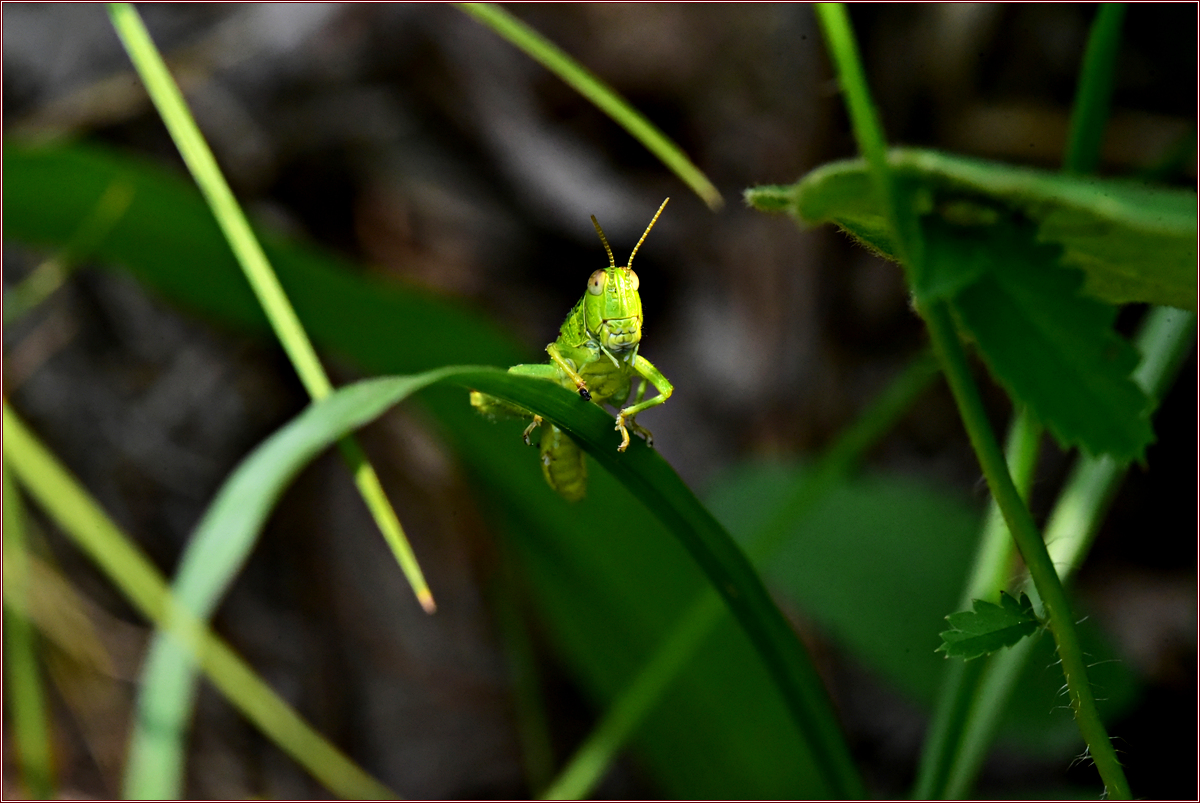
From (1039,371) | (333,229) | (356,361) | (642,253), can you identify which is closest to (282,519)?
(333,229)

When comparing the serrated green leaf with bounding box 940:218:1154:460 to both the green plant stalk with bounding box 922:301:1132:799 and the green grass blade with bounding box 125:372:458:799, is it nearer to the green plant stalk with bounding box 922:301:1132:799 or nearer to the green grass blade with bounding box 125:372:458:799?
the green plant stalk with bounding box 922:301:1132:799

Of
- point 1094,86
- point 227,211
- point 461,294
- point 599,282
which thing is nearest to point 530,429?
point 599,282

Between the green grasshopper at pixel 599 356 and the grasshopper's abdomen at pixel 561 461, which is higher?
the green grasshopper at pixel 599 356

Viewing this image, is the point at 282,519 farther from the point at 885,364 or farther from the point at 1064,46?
the point at 1064,46

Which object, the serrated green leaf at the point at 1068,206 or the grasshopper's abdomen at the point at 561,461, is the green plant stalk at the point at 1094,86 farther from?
the grasshopper's abdomen at the point at 561,461

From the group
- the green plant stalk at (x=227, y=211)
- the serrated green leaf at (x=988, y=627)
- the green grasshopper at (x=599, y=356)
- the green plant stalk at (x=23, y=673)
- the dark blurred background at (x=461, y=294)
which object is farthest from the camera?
the dark blurred background at (x=461, y=294)

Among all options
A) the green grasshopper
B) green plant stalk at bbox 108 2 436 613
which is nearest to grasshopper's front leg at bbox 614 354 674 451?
the green grasshopper

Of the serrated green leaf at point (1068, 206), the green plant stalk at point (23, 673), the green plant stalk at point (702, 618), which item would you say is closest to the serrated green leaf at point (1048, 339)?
the serrated green leaf at point (1068, 206)
